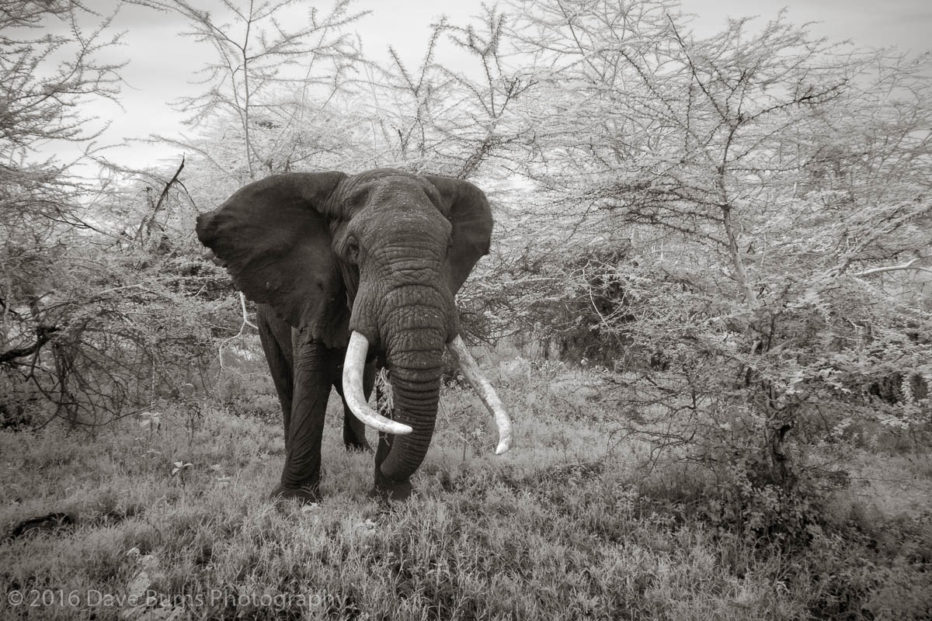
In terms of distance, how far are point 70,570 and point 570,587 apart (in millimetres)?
3043

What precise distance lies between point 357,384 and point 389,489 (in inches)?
57.0

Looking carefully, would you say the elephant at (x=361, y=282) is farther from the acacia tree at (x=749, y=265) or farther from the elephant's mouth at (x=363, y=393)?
the acacia tree at (x=749, y=265)

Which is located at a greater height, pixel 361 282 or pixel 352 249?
pixel 352 249

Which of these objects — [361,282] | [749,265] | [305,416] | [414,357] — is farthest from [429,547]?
[749,265]

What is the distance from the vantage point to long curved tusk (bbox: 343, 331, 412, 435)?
298 centimetres

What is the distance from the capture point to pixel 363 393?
3.32 metres

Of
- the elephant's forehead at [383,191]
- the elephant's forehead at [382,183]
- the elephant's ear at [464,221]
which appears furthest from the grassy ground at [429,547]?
the elephant's forehead at [382,183]

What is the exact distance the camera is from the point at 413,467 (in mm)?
3512

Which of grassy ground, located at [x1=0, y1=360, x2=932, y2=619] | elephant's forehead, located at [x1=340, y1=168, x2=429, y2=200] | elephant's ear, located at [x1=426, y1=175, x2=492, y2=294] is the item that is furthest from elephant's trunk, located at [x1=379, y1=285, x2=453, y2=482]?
elephant's ear, located at [x1=426, y1=175, x2=492, y2=294]

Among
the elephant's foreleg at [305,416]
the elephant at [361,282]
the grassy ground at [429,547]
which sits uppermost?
the elephant at [361,282]

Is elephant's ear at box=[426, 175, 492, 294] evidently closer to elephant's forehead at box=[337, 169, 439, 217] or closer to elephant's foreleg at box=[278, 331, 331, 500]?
elephant's forehead at box=[337, 169, 439, 217]

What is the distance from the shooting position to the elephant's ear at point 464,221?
4.47 metres

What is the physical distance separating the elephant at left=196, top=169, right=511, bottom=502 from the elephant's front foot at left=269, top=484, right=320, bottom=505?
1 centimetres

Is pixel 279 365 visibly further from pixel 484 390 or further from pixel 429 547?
pixel 429 547
